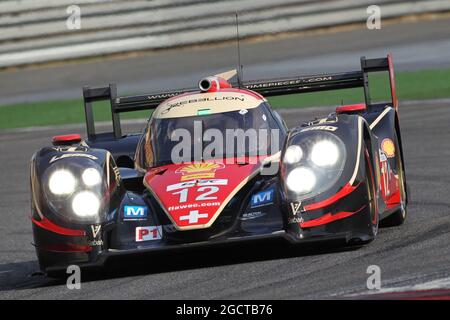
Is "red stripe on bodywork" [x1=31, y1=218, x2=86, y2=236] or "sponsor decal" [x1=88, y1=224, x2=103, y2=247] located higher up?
"red stripe on bodywork" [x1=31, y1=218, x2=86, y2=236]

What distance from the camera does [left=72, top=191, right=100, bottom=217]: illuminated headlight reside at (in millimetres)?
7680

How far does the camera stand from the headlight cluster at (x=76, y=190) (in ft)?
25.2

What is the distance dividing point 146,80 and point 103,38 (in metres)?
2.15

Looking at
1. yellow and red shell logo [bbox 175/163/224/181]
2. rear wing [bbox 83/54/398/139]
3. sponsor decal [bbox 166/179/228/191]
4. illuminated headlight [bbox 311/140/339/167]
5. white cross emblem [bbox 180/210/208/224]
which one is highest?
rear wing [bbox 83/54/398/139]

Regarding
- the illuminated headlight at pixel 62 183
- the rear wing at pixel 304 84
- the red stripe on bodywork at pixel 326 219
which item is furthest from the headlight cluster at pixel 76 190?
the rear wing at pixel 304 84

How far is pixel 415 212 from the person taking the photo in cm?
941

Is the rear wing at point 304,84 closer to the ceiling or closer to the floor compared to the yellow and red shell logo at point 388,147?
closer to the ceiling

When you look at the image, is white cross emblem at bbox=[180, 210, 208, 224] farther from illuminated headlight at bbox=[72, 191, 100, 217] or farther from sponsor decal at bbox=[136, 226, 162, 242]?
illuminated headlight at bbox=[72, 191, 100, 217]

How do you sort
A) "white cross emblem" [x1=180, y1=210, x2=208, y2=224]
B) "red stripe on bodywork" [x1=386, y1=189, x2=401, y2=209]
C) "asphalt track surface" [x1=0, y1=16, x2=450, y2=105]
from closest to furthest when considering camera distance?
"white cross emblem" [x1=180, y1=210, x2=208, y2=224], "red stripe on bodywork" [x1=386, y1=189, x2=401, y2=209], "asphalt track surface" [x1=0, y1=16, x2=450, y2=105]

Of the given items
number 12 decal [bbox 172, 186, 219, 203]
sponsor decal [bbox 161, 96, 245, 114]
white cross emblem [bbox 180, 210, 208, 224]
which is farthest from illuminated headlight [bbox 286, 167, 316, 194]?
sponsor decal [bbox 161, 96, 245, 114]

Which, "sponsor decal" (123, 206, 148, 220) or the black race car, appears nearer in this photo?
the black race car

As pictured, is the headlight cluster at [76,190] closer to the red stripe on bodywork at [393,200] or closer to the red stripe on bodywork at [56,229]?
the red stripe on bodywork at [56,229]

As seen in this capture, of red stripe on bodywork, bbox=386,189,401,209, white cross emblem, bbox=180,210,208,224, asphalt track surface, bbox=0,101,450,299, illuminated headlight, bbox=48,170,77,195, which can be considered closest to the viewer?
asphalt track surface, bbox=0,101,450,299

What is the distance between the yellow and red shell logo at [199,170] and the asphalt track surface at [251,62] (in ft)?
35.4
